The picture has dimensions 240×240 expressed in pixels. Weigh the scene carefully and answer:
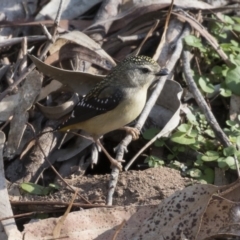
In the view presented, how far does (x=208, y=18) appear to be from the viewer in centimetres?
802

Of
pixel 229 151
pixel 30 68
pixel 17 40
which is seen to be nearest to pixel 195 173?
pixel 229 151

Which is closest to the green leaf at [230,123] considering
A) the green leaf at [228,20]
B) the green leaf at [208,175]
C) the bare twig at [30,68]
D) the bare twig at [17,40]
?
the green leaf at [208,175]

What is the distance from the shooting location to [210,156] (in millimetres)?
6469

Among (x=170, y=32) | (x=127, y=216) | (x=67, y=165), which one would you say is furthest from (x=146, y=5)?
(x=127, y=216)

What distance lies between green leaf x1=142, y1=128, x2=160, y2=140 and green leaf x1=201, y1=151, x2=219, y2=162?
22.3 inches

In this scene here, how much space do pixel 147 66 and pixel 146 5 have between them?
119 cm

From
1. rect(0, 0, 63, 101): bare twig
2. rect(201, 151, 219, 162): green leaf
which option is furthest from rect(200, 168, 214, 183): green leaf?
rect(0, 0, 63, 101): bare twig

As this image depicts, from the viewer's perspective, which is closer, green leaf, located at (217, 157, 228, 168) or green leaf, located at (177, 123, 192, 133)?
green leaf, located at (217, 157, 228, 168)

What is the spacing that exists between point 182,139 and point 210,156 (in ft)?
1.06

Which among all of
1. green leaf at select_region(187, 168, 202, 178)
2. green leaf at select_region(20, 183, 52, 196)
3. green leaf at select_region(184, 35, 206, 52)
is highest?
green leaf at select_region(184, 35, 206, 52)

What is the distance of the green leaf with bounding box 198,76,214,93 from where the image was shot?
23.7 ft

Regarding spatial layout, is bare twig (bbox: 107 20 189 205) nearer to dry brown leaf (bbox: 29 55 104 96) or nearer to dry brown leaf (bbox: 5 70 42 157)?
dry brown leaf (bbox: 29 55 104 96)

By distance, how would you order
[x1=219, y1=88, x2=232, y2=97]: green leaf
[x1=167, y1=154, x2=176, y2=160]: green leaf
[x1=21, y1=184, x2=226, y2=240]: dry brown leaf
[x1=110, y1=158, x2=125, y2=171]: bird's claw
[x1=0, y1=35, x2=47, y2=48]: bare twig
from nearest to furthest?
[x1=21, y1=184, x2=226, y2=240]: dry brown leaf, [x1=110, y1=158, x2=125, y2=171]: bird's claw, [x1=167, y1=154, x2=176, y2=160]: green leaf, [x1=219, y1=88, x2=232, y2=97]: green leaf, [x1=0, y1=35, x2=47, y2=48]: bare twig

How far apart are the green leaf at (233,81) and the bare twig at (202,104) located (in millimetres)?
412
